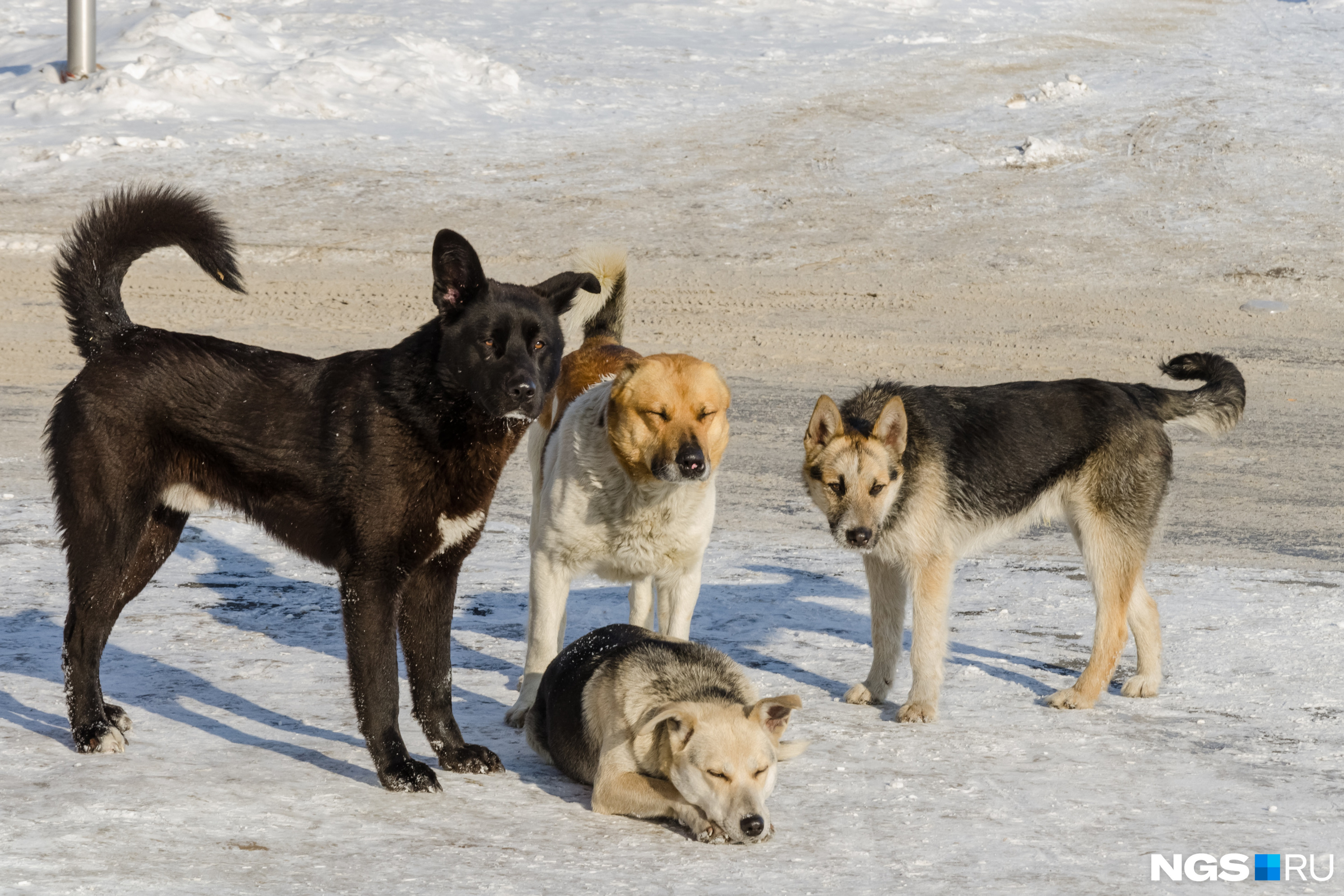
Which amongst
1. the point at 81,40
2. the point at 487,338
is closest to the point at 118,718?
the point at 487,338

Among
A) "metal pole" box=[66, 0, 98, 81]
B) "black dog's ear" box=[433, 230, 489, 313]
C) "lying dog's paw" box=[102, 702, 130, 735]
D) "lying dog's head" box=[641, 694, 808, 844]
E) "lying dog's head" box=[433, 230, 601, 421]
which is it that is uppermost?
"metal pole" box=[66, 0, 98, 81]

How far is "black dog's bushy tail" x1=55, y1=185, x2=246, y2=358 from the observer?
476cm

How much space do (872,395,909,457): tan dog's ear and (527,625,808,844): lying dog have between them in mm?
1300

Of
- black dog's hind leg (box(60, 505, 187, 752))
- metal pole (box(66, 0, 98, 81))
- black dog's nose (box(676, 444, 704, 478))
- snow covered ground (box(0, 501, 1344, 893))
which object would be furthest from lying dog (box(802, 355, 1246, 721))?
metal pole (box(66, 0, 98, 81))

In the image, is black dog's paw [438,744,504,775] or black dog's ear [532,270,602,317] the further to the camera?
black dog's ear [532,270,602,317]

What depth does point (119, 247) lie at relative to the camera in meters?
4.86

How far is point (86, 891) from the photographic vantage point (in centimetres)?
349

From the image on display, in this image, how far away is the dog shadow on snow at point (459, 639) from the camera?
5.02m

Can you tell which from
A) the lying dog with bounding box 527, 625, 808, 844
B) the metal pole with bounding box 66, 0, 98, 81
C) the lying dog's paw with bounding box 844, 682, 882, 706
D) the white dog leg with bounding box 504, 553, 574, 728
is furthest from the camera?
the metal pole with bounding box 66, 0, 98, 81

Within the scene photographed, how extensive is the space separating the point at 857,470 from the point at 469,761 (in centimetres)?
196

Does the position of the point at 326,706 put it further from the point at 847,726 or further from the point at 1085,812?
the point at 1085,812

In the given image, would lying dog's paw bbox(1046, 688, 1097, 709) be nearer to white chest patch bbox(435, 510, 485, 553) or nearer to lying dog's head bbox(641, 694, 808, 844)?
lying dog's head bbox(641, 694, 808, 844)

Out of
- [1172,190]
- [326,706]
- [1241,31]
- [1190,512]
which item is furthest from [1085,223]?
[326,706]

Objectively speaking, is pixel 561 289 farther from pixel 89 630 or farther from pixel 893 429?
pixel 89 630
